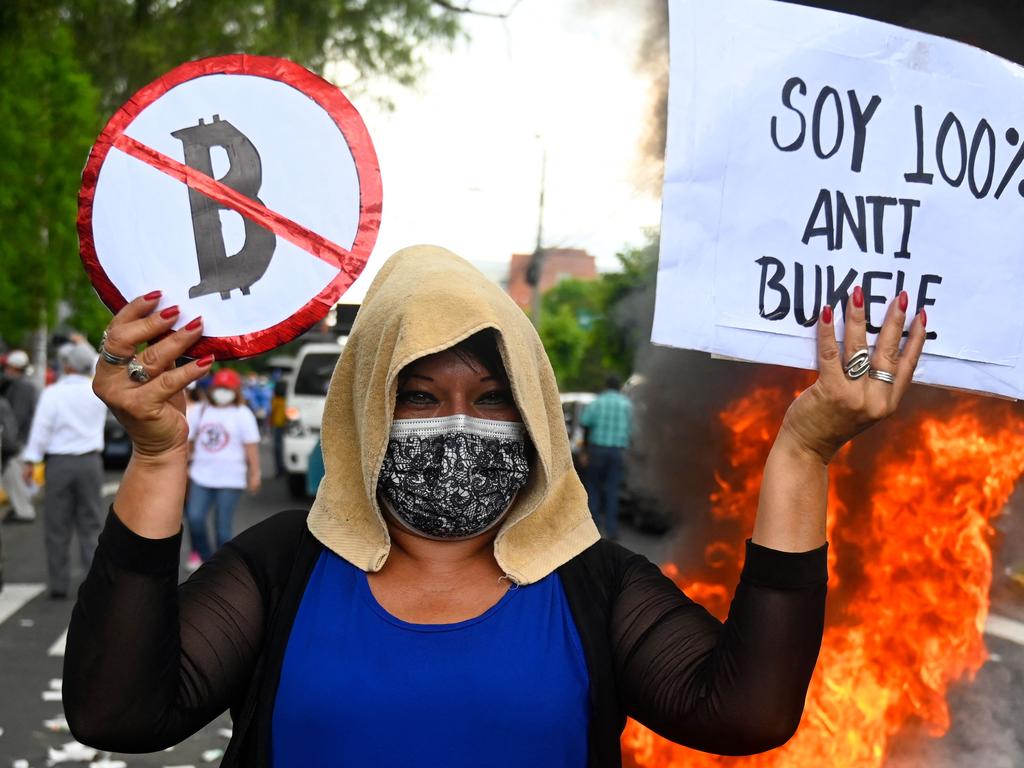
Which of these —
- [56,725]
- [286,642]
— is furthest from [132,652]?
[56,725]

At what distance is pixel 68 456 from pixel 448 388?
24.6ft

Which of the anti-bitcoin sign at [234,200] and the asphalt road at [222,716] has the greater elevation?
the anti-bitcoin sign at [234,200]

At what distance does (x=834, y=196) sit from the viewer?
212cm

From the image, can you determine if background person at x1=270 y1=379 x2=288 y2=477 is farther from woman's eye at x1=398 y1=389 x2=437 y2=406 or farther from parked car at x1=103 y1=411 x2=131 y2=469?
woman's eye at x1=398 y1=389 x2=437 y2=406

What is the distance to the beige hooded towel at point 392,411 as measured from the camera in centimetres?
214

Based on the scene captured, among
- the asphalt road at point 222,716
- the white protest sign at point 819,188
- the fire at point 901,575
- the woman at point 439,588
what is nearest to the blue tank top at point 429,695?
the woman at point 439,588

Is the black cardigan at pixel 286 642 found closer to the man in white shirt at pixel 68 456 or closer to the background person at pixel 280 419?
the man in white shirt at pixel 68 456

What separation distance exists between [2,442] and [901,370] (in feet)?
33.8

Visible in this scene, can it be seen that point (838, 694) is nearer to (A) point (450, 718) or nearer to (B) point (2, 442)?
(A) point (450, 718)

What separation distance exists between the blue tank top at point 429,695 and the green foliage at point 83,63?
690 inches

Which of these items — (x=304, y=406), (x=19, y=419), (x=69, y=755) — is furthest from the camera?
(x=304, y=406)

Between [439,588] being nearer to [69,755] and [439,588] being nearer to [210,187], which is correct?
[210,187]

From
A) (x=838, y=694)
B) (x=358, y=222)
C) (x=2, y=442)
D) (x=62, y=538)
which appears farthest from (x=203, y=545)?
(x=358, y=222)

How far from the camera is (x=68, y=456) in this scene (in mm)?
8922
